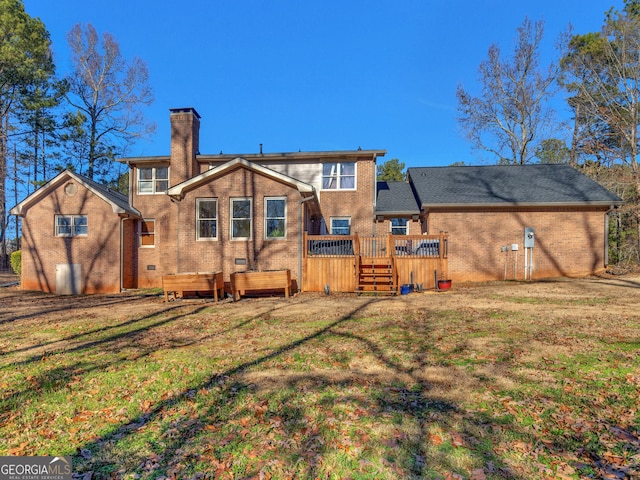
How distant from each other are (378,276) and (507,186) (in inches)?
396

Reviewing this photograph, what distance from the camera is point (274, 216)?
13.7 metres

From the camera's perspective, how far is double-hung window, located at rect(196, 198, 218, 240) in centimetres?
1385

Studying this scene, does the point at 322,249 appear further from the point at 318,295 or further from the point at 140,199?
the point at 140,199

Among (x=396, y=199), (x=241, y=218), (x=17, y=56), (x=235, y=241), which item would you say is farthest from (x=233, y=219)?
(x=17, y=56)

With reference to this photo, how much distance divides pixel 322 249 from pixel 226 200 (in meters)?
4.43

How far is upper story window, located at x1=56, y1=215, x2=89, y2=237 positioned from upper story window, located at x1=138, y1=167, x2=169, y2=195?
10.2 feet

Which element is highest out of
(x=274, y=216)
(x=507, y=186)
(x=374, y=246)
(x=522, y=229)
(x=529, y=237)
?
(x=507, y=186)

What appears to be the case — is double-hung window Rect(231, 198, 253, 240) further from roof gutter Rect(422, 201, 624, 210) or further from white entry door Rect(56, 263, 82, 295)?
roof gutter Rect(422, 201, 624, 210)

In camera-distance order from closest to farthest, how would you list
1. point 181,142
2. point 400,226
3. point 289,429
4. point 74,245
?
point 289,429, point 74,245, point 181,142, point 400,226

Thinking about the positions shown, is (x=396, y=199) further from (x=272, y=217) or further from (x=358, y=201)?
(x=272, y=217)

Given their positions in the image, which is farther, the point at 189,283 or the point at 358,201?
the point at 358,201

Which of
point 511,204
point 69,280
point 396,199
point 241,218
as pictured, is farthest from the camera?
point 396,199

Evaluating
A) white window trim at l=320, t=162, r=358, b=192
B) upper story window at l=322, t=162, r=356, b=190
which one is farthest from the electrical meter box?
upper story window at l=322, t=162, r=356, b=190

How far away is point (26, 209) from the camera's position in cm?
1591
